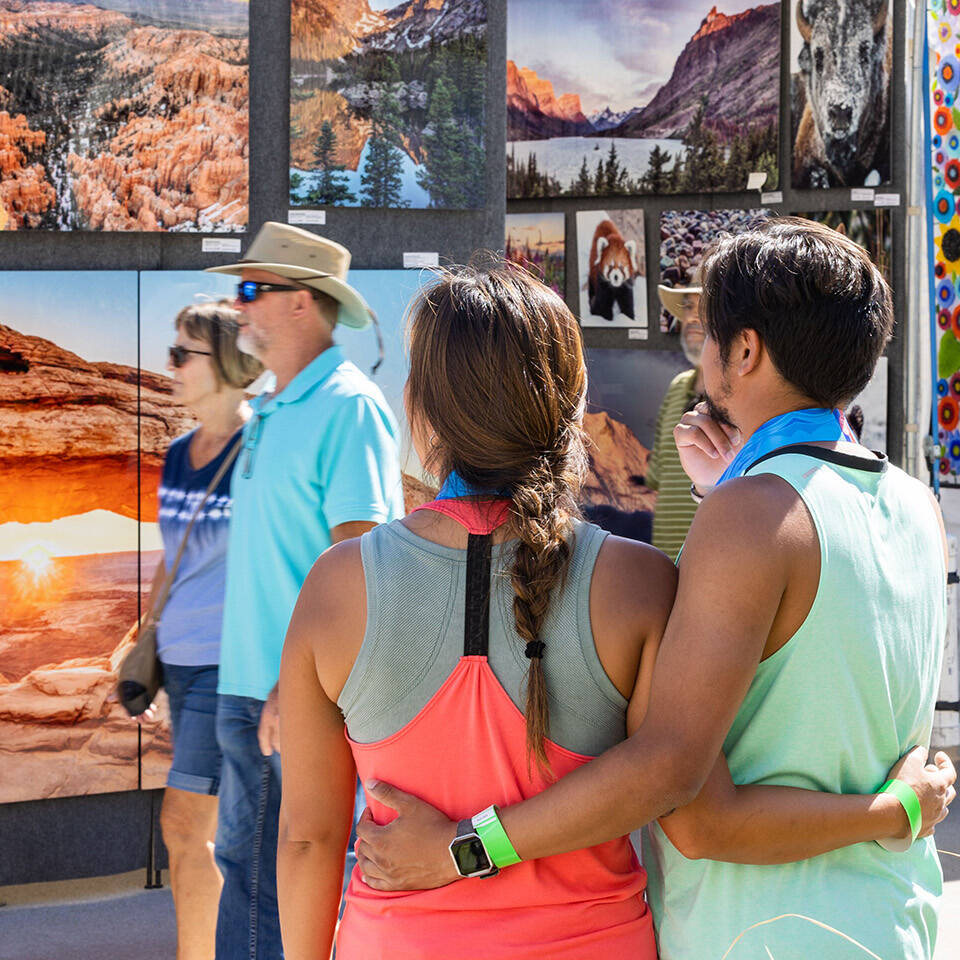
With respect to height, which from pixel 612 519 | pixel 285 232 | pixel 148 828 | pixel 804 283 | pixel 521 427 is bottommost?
pixel 148 828

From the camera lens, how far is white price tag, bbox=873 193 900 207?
5.54 metres

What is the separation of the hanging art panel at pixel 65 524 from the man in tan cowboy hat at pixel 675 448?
2166 millimetres

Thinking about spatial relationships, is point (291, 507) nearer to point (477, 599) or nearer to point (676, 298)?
point (477, 599)

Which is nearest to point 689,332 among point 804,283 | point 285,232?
point 285,232

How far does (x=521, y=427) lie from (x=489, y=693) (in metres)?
0.31

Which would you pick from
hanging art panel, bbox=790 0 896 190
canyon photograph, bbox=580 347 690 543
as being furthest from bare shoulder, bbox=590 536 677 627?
hanging art panel, bbox=790 0 896 190

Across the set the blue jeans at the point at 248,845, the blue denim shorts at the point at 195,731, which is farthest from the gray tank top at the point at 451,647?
the blue denim shorts at the point at 195,731

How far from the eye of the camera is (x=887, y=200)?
18.2 feet

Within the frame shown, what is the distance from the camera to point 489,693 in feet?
4.29

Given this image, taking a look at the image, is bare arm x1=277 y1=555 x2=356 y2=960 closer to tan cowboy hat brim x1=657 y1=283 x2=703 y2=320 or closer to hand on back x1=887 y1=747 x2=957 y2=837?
hand on back x1=887 y1=747 x2=957 y2=837

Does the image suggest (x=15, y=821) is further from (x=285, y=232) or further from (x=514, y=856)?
(x=514, y=856)

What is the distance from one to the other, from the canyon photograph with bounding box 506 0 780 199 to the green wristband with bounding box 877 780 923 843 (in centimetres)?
492

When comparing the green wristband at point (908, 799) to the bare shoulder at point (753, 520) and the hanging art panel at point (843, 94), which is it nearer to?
the bare shoulder at point (753, 520)

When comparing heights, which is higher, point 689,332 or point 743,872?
point 689,332
